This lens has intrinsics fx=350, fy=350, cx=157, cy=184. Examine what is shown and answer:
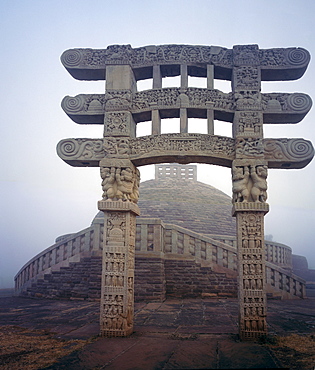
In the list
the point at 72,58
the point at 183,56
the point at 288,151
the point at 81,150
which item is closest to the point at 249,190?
the point at 288,151

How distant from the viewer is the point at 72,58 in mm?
7566

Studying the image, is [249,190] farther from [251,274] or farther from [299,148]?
[251,274]

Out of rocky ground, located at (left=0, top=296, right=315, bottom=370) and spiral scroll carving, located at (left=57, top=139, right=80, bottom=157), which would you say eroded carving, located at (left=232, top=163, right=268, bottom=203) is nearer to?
rocky ground, located at (left=0, top=296, right=315, bottom=370)

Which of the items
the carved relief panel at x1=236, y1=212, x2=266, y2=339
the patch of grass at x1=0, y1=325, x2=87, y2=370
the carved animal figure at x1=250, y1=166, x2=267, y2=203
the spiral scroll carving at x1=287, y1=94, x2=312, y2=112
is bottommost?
the patch of grass at x1=0, y1=325, x2=87, y2=370

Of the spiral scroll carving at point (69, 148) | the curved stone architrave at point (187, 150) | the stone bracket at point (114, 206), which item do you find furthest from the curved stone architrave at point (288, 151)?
the spiral scroll carving at point (69, 148)

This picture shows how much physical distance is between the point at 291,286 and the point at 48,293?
368 inches

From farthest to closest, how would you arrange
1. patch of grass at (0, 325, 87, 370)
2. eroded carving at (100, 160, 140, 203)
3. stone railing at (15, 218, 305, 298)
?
stone railing at (15, 218, 305, 298), eroded carving at (100, 160, 140, 203), patch of grass at (0, 325, 87, 370)

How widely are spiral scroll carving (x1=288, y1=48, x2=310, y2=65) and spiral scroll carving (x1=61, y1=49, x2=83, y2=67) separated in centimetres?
443

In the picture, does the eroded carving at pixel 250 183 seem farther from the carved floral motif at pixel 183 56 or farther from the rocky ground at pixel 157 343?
the rocky ground at pixel 157 343

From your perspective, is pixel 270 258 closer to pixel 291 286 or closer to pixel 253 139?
pixel 291 286

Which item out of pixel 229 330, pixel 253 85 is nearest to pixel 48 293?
pixel 229 330

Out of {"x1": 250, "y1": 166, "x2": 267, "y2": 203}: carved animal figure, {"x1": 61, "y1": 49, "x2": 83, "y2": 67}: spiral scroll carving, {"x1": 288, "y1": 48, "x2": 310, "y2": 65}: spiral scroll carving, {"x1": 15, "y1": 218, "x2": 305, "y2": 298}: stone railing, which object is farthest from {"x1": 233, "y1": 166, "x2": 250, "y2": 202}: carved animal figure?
{"x1": 15, "y1": 218, "x2": 305, "y2": 298}: stone railing

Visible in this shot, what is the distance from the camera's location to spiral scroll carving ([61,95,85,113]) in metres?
7.38

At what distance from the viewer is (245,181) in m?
6.70
